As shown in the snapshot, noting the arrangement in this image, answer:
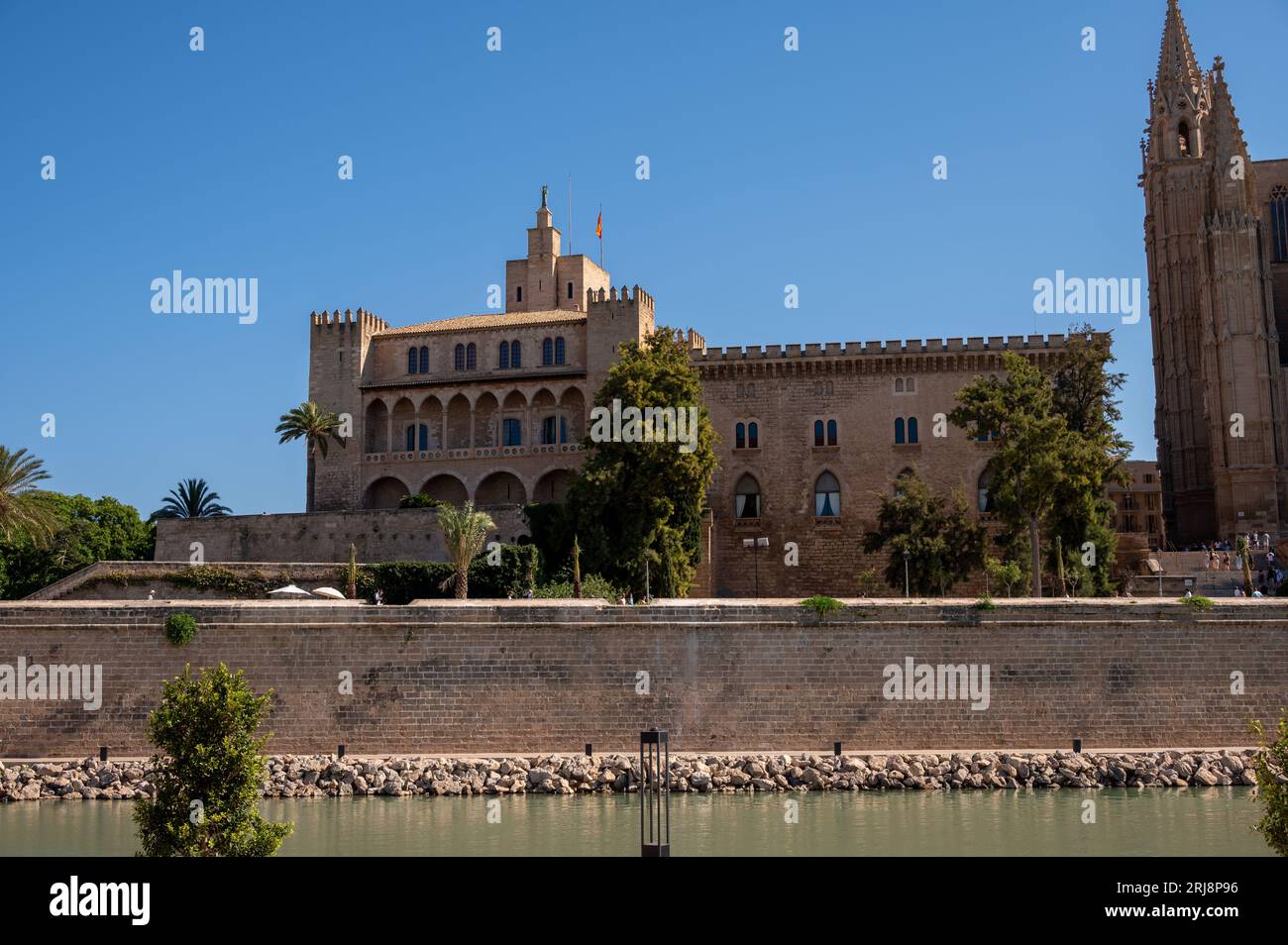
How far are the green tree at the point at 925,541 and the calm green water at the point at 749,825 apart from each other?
14445mm

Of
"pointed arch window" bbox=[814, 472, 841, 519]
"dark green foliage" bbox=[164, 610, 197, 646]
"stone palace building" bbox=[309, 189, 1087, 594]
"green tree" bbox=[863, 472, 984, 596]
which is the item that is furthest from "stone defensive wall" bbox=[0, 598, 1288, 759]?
"pointed arch window" bbox=[814, 472, 841, 519]

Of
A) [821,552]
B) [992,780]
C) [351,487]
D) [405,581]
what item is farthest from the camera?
[351,487]

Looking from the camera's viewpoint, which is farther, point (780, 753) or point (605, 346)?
point (605, 346)

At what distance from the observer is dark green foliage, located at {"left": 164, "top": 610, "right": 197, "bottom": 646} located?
1015 inches

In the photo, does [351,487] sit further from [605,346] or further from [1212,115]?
[1212,115]

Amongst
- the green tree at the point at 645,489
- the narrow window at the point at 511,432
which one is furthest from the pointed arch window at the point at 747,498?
the narrow window at the point at 511,432

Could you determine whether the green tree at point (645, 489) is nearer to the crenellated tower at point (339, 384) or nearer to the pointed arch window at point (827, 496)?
the pointed arch window at point (827, 496)

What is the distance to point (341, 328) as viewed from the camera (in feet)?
157

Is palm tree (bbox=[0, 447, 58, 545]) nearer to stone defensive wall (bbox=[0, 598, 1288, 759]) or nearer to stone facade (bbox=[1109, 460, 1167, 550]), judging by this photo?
stone defensive wall (bbox=[0, 598, 1288, 759])

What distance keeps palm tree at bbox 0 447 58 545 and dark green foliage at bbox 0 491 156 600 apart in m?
1.64

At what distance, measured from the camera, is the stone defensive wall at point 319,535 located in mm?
40531
